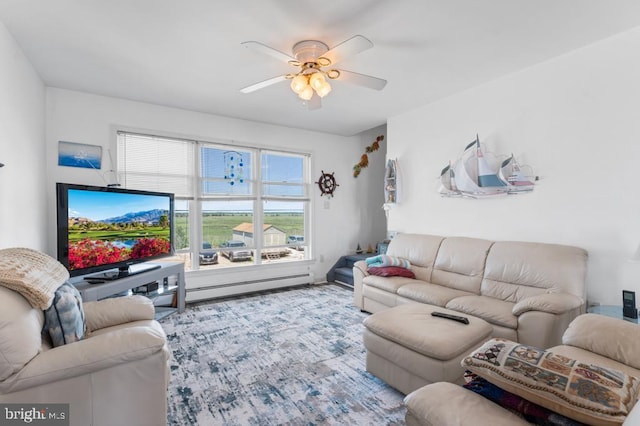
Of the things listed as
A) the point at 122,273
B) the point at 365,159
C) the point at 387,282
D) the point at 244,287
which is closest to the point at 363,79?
the point at 387,282

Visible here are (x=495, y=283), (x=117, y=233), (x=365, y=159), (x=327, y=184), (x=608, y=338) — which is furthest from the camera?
(x=365, y=159)

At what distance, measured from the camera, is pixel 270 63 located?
9.09ft

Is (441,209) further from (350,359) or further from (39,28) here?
(39,28)

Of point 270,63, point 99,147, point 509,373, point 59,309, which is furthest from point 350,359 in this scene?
point 99,147

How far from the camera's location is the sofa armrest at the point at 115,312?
1.95m

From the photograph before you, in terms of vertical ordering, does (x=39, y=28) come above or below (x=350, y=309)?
above

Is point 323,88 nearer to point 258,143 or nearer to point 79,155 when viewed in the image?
point 258,143

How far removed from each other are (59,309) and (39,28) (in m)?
2.11

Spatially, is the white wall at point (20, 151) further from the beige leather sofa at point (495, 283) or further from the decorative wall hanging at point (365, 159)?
the decorative wall hanging at point (365, 159)

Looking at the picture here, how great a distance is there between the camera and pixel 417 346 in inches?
74.6

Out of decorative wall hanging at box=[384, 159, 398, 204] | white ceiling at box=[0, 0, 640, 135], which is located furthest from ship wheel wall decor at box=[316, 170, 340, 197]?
white ceiling at box=[0, 0, 640, 135]

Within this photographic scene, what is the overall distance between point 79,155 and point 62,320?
2.60m

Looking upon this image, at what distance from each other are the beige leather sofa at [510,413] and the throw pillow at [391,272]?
179 cm

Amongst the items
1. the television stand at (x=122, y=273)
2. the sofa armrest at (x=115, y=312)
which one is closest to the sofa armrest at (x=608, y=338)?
the sofa armrest at (x=115, y=312)
